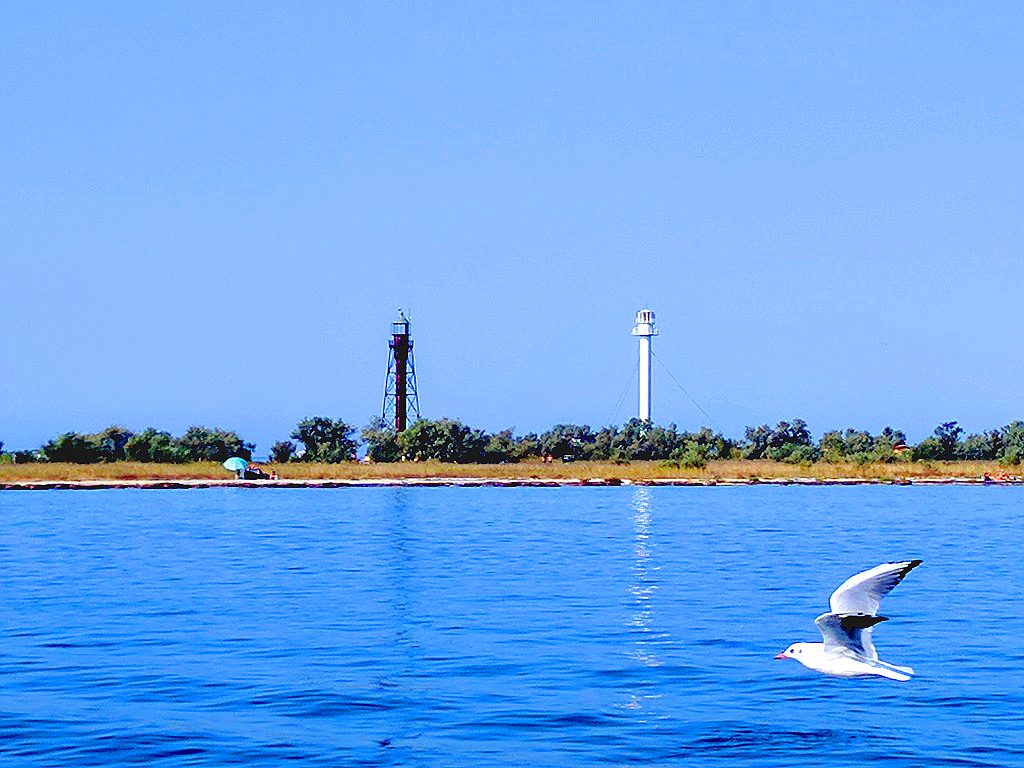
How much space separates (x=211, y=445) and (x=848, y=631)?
75401 mm

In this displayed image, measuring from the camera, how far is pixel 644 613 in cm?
2436

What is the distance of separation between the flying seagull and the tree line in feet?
222

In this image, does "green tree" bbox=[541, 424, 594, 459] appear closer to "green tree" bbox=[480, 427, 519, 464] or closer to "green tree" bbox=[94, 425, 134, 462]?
"green tree" bbox=[480, 427, 519, 464]

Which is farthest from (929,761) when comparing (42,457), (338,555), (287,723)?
(42,457)

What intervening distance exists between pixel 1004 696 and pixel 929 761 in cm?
323

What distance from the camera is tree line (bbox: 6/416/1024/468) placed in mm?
85000

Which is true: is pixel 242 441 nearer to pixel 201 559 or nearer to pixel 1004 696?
pixel 201 559

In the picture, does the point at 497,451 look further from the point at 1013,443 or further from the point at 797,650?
the point at 797,650

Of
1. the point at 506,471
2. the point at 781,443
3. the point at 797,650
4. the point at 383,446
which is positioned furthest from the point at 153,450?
the point at 797,650

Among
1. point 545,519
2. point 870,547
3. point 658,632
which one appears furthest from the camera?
point 545,519

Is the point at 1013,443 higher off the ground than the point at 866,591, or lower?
higher

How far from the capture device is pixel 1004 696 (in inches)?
670

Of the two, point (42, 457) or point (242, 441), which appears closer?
point (42, 457)

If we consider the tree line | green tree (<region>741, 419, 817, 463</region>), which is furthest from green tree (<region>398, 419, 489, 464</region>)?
green tree (<region>741, 419, 817, 463</region>)
